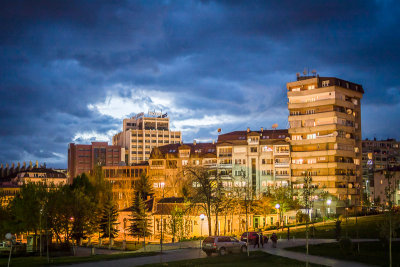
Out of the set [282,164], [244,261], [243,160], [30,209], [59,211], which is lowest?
[244,261]

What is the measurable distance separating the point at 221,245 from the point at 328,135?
7049 cm

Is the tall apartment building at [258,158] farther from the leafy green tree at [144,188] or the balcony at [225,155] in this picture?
the leafy green tree at [144,188]

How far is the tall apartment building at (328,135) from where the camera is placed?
105 m

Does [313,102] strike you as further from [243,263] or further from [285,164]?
[243,263]

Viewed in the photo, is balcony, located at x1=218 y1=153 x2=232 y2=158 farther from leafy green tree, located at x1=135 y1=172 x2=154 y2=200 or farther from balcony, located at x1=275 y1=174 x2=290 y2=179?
leafy green tree, located at x1=135 y1=172 x2=154 y2=200

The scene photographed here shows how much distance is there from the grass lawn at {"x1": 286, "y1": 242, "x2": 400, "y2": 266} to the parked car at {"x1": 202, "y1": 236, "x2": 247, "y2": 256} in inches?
219

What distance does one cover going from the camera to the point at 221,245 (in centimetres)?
4338

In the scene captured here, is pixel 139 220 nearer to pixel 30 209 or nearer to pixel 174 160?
pixel 30 209

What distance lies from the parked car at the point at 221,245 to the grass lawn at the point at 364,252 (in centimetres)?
557

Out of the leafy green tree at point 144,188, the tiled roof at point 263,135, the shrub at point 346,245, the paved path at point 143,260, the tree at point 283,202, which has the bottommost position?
the paved path at point 143,260

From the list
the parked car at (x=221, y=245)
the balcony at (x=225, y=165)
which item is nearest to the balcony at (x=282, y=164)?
the balcony at (x=225, y=165)

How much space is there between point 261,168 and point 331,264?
271 feet

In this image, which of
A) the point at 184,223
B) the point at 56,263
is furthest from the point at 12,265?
the point at 184,223

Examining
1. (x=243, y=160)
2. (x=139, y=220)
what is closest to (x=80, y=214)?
(x=139, y=220)
